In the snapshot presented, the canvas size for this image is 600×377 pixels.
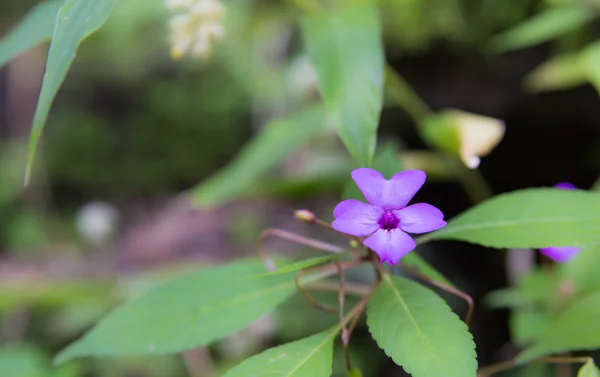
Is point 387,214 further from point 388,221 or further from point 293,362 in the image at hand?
point 293,362

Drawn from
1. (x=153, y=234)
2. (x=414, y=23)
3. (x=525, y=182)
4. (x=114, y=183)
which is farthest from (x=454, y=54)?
(x=114, y=183)

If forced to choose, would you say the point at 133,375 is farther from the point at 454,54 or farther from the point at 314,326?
the point at 454,54

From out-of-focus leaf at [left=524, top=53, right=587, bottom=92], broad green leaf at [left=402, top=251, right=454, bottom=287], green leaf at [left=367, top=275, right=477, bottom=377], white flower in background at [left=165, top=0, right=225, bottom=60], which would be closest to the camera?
green leaf at [left=367, top=275, right=477, bottom=377]

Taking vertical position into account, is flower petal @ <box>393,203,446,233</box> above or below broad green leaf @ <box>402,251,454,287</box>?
above

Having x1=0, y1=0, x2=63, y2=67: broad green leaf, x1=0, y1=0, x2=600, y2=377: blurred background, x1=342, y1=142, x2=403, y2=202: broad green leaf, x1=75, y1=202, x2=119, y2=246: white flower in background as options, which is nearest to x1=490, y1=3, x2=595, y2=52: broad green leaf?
x1=0, y1=0, x2=600, y2=377: blurred background

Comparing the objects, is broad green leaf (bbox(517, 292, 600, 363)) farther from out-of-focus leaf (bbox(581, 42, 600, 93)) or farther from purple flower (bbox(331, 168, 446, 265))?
out-of-focus leaf (bbox(581, 42, 600, 93))
